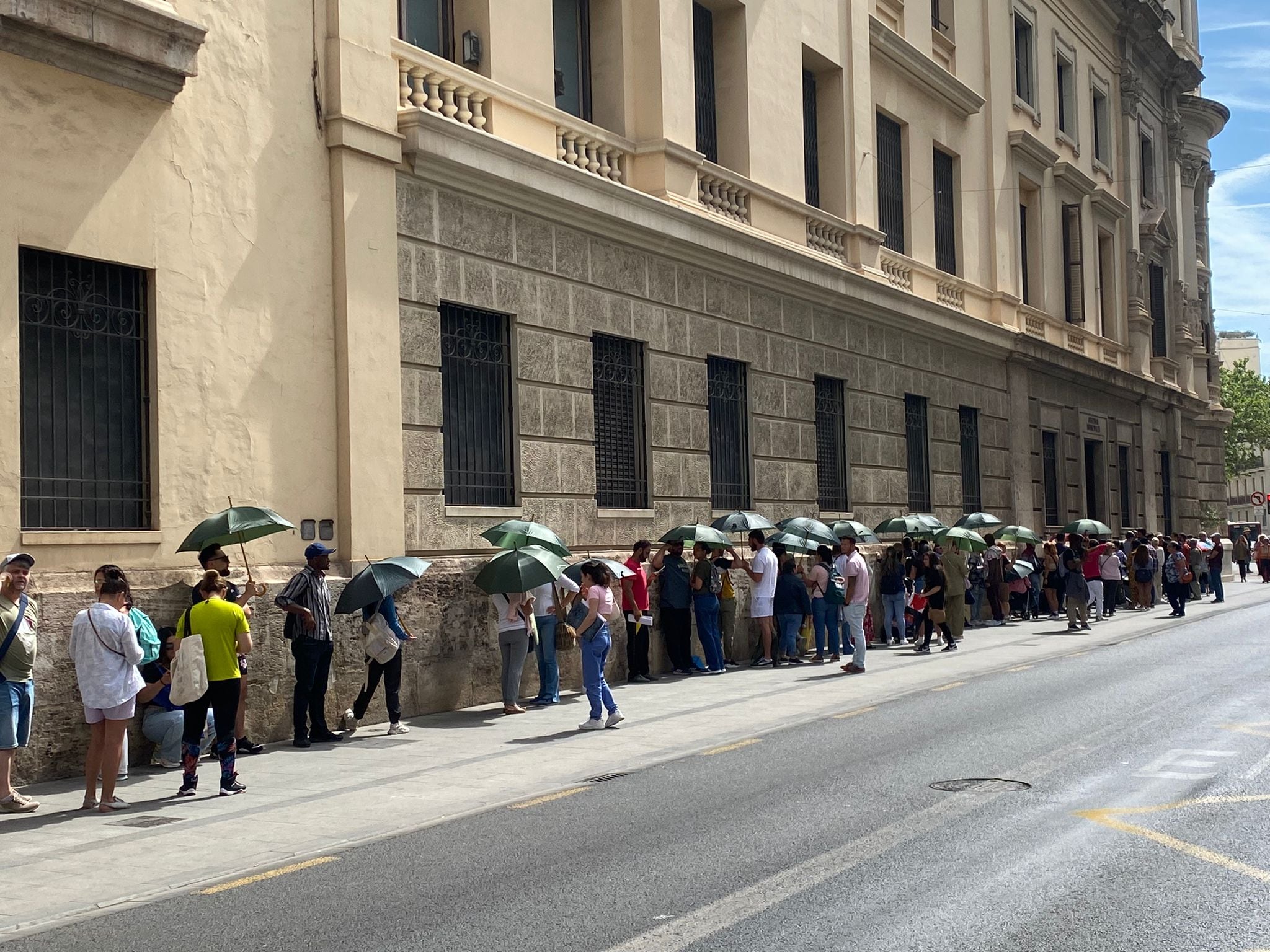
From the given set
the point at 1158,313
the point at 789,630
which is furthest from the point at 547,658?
the point at 1158,313

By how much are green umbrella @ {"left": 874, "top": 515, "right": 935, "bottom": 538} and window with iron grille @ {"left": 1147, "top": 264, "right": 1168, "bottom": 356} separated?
80.1 feet

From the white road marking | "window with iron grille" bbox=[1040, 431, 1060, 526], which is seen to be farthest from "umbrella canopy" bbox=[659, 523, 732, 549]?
"window with iron grille" bbox=[1040, 431, 1060, 526]

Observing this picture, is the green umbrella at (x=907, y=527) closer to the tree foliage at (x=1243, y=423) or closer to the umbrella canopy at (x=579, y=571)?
the umbrella canopy at (x=579, y=571)

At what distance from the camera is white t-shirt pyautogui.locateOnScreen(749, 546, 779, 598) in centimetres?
1978

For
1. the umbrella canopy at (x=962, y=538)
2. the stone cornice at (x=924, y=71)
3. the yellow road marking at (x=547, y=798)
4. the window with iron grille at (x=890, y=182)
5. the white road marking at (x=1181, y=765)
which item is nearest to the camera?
the yellow road marking at (x=547, y=798)

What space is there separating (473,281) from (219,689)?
22.9ft

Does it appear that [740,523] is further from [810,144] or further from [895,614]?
[810,144]

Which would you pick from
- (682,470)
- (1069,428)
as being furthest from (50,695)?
(1069,428)

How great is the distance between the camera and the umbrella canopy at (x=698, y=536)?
18.5 metres

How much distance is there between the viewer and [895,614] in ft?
78.7

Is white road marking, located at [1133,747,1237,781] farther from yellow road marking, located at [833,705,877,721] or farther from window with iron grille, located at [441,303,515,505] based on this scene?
window with iron grille, located at [441,303,515,505]

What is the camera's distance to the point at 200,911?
23.3 ft

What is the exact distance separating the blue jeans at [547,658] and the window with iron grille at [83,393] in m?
4.74

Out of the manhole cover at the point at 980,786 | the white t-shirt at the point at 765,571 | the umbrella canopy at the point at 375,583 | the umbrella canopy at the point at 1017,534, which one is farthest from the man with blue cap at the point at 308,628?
the umbrella canopy at the point at 1017,534
